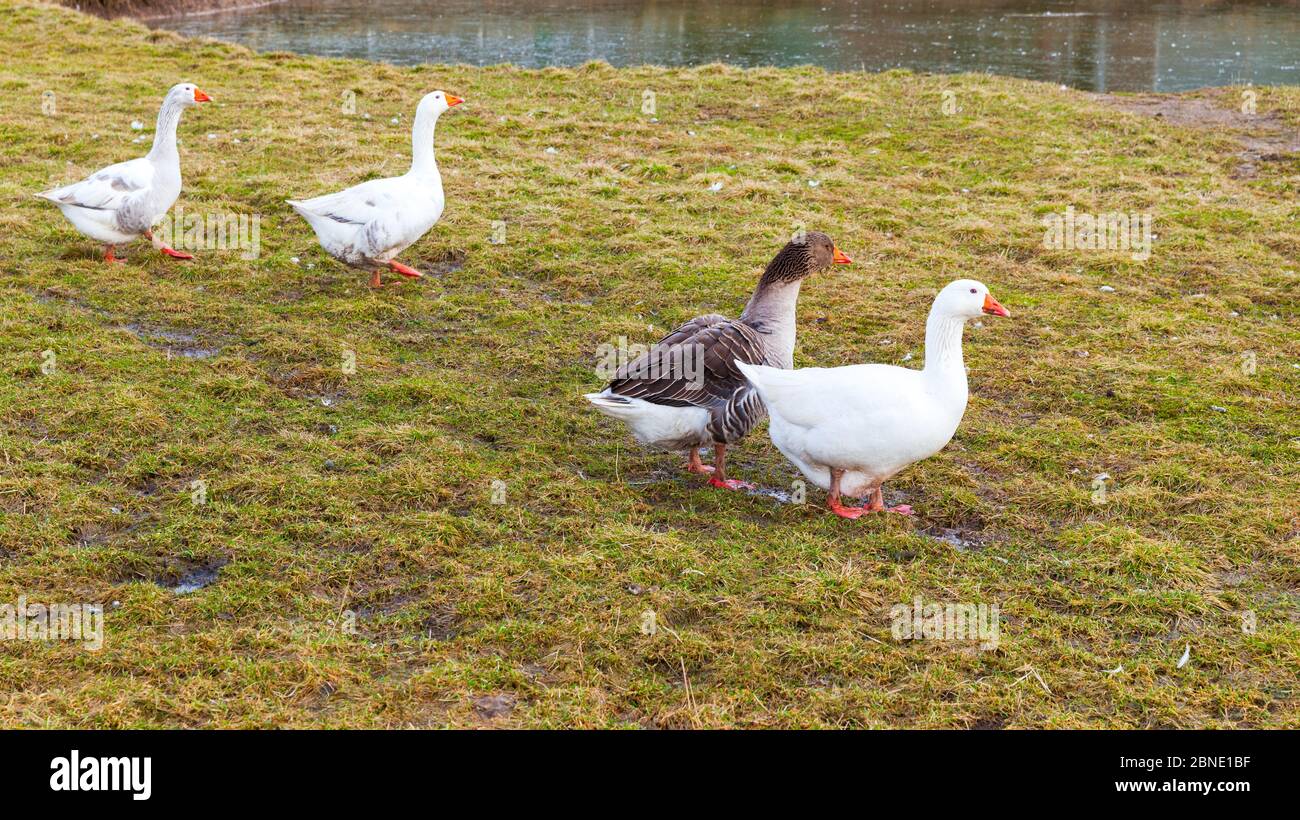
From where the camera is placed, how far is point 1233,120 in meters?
16.1

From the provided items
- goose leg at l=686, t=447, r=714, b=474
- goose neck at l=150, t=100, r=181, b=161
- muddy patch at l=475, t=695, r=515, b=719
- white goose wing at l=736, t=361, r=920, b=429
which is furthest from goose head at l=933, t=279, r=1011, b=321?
goose neck at l=150, t=100, r=181, b=161

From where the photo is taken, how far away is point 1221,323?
9102mm

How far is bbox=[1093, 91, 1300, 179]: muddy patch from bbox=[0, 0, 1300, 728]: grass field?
446 millimetres

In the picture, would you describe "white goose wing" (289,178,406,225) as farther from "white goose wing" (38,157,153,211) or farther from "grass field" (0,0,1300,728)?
"white goose wing" (38,157,153,211)

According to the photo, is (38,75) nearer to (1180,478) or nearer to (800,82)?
(800,82)

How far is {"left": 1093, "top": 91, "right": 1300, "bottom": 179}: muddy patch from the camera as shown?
46.4ft

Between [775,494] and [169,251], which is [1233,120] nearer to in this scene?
[775,494]

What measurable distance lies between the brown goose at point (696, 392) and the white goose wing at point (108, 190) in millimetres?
5440

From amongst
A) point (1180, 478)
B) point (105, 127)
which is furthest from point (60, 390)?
point (105, 127)

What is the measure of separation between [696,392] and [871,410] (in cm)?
107

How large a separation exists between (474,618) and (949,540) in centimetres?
259

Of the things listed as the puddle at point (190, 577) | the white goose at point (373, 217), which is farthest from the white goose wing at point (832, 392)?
the white goose at point (373, 217)

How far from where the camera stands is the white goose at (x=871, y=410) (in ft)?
19.2

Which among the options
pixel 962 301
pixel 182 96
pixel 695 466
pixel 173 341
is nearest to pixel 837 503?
pixel 695 466
